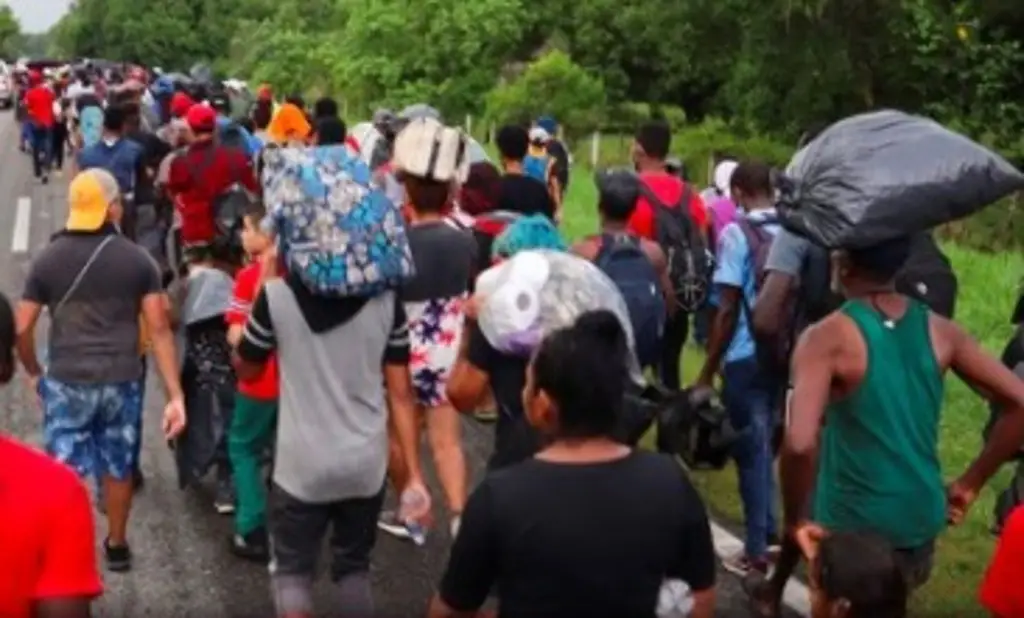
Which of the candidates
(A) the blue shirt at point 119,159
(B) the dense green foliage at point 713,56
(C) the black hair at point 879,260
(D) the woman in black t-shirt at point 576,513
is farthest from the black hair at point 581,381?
(B) the dense green foliage at point 713,56

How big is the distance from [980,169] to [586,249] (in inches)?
93.7

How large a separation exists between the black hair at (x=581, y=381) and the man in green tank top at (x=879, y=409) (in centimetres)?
91

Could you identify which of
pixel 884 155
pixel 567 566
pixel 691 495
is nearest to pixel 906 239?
pixel 884 155

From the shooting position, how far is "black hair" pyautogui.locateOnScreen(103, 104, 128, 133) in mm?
12742

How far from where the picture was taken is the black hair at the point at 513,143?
1006 cm

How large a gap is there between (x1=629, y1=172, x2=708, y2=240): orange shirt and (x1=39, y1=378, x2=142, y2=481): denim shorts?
2366mm

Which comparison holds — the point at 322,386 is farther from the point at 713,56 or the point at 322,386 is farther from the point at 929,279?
the point at 713,56

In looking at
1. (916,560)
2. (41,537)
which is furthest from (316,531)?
(41,537)

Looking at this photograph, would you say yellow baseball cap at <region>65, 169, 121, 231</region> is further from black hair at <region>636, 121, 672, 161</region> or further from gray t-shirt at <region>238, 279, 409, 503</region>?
black hair at <region>636, 121, 672, 161</region>

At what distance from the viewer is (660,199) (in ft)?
28.0

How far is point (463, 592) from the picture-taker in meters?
3.92

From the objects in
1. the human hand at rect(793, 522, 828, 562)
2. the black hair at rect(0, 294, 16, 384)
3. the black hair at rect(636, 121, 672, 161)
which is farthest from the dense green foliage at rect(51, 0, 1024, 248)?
the black hair at rect(0, 294, 16, 384)

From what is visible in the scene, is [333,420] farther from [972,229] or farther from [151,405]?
[972,229]

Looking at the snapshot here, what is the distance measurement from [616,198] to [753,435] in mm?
1099
